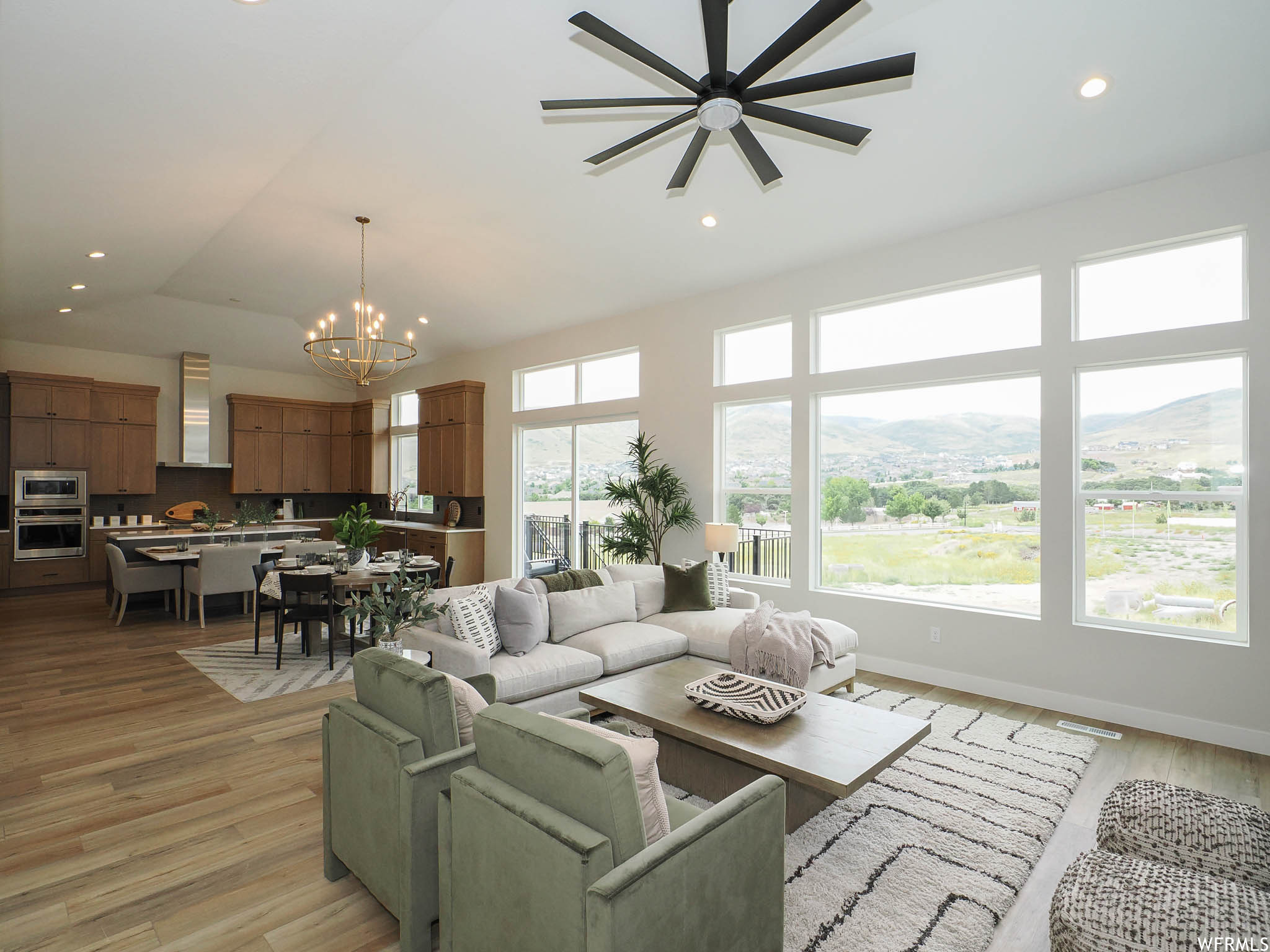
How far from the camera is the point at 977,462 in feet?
16.0

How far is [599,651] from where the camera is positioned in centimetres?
408

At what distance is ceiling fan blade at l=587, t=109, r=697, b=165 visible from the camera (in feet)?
8.66

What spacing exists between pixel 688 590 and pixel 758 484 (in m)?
1.45

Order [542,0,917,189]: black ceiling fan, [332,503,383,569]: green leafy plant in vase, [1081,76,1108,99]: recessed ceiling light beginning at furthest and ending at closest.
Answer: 1. [332,503,383,569]: green leafy plant in vase
2. [1081,76,1108,99]: recessed ceiling light
3. [542,0,917,189]: black ceiling fan

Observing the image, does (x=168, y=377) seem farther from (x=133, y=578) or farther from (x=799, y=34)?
(x=799, y=34)

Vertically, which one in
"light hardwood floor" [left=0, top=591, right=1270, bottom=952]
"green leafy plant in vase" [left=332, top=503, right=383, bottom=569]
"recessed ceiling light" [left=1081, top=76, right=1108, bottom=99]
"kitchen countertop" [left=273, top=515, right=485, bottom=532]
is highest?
"recessed ceiling light" [left=1081, top=76, right=1108, bottom=99]

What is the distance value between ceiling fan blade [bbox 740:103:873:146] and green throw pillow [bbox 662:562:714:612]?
3.22 meters

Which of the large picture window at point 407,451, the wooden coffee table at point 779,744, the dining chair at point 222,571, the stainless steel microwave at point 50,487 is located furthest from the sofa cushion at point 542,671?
the stainless steel microwave at point 50,487

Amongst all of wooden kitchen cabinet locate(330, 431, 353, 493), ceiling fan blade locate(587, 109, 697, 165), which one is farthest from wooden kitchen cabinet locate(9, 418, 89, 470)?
ceiling fan blade locate(587, 109, 697, 165)

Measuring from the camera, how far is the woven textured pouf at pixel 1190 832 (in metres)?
1.84

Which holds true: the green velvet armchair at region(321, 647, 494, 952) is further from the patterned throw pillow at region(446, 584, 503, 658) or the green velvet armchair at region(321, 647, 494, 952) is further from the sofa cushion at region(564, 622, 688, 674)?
the sofa cushion at region(564, 622, 688, 674)

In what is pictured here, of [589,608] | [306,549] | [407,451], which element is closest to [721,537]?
[589,608]

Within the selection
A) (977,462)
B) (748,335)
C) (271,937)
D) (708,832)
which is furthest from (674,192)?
(271,937)

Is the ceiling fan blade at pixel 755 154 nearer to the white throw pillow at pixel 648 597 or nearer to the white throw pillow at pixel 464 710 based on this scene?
the white throw pillow at pixel 464 710
